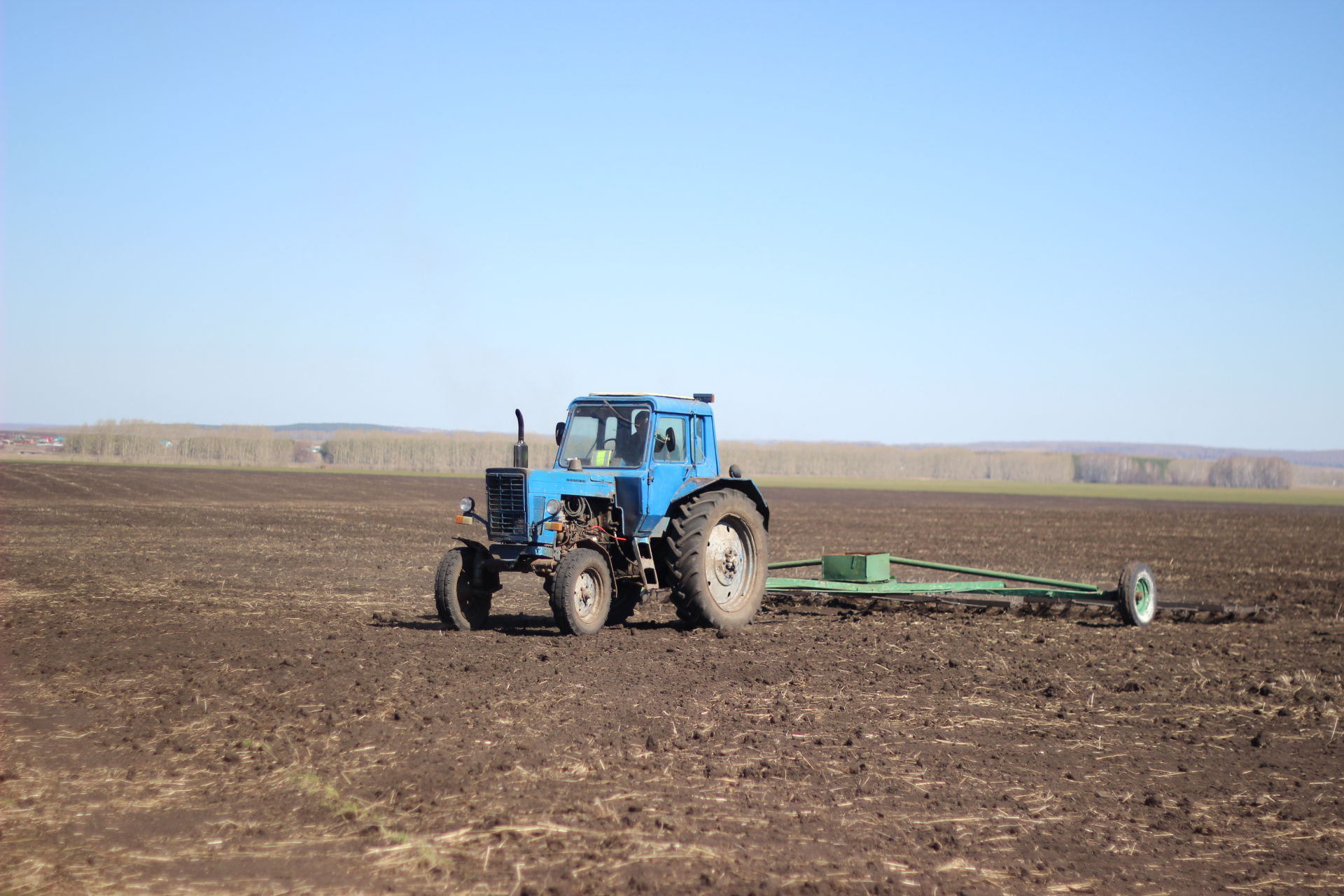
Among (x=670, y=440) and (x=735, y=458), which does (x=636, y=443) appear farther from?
(x=735, y=458)

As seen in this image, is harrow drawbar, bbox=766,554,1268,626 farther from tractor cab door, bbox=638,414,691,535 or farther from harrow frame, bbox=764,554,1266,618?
tractor cab door, bbox=638,414,691,535

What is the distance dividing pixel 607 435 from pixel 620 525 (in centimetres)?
104

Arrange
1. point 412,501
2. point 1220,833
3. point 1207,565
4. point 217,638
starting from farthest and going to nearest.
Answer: point 412,501 → point 1207,565 → point 217,638 → point 1220,833

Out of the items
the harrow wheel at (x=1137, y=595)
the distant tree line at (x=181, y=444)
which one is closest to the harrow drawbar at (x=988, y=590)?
the harrow wheel at (x=1137, y=595)

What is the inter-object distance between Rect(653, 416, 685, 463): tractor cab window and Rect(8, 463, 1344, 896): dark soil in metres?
1.94

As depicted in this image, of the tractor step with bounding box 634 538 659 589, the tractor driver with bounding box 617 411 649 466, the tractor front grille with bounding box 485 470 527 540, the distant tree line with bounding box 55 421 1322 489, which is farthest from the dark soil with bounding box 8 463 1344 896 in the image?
the distant tree line with bounding box 55 421 1322 489

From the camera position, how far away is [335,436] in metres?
133

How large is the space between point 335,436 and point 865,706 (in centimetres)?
13144

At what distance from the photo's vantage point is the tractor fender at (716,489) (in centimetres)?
1225

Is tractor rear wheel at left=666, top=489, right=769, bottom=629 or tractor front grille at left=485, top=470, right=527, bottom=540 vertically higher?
tractor front grille at left=485, top=470, right=527, bottom=540

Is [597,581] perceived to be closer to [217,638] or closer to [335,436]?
[217,638]

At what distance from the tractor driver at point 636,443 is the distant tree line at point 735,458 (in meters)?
76.5

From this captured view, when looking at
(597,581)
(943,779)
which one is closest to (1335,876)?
(943,779)

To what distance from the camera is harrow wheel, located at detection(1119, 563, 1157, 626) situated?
13.3 m
